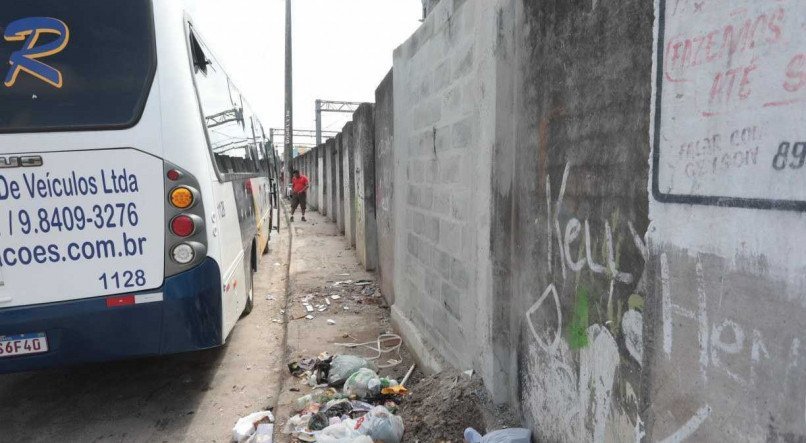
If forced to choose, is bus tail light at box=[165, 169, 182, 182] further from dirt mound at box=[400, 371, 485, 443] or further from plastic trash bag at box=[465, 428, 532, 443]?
plastic trash bag at box=[465, 428, 532, 443]

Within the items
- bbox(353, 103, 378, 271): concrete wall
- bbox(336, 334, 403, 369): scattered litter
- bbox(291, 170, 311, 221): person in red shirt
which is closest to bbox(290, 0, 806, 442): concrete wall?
bbox(336, 334, 403, 369): scattered litter

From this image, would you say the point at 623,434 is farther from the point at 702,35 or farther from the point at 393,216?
the point at 393,216

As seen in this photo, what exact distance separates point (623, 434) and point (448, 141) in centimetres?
223

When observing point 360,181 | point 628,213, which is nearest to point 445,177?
point 628,213

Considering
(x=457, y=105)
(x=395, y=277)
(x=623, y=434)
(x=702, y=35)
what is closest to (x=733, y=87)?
(x=702, y=35)

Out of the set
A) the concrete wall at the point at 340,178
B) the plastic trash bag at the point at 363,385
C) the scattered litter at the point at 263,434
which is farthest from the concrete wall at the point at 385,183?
the concrete wall at the point at 340,178

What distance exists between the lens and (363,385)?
3.59 m

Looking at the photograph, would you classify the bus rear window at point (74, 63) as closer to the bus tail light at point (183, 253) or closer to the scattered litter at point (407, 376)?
the bus tail light at point (183, 253)

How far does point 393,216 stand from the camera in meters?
5.70

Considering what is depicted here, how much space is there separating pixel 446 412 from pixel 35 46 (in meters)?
3.31

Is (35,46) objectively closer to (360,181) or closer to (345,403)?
(345,403)

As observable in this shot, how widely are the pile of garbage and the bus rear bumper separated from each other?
0.87 metres

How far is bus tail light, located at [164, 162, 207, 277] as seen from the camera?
3.10m

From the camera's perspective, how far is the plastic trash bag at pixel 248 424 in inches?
126
